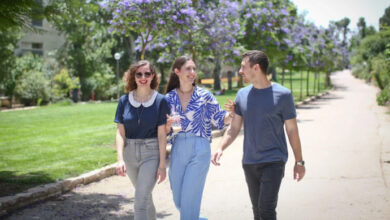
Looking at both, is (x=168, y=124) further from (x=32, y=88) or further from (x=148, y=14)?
(x=32, y=88)

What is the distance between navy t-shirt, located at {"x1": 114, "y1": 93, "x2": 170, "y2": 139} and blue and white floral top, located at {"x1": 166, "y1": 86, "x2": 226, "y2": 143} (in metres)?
0.16

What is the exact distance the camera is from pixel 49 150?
10.7m

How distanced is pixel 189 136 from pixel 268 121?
2.48ft

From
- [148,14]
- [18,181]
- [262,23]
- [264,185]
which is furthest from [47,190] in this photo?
[262,23]

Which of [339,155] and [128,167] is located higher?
[128,167]

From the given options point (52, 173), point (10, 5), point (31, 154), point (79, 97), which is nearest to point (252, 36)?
point (31, 154)

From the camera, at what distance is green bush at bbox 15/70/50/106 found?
28.5m

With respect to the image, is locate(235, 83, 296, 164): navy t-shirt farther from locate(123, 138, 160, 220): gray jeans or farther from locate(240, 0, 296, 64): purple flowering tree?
locate(240, 0, 296, 64): purple flowering tree

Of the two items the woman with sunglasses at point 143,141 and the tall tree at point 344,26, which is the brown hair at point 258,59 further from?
the tall tree at point 344,26

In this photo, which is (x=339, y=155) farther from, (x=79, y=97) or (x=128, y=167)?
(x=79, y=97)

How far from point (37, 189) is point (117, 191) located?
117 cm

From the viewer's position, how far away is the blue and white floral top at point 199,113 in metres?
4.32

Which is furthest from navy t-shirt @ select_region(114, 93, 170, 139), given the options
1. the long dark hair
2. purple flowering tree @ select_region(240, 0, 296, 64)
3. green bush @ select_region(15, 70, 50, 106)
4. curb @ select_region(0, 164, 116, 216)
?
green bush @ select_region(15, 70, 50, 106)

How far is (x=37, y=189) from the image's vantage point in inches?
262
